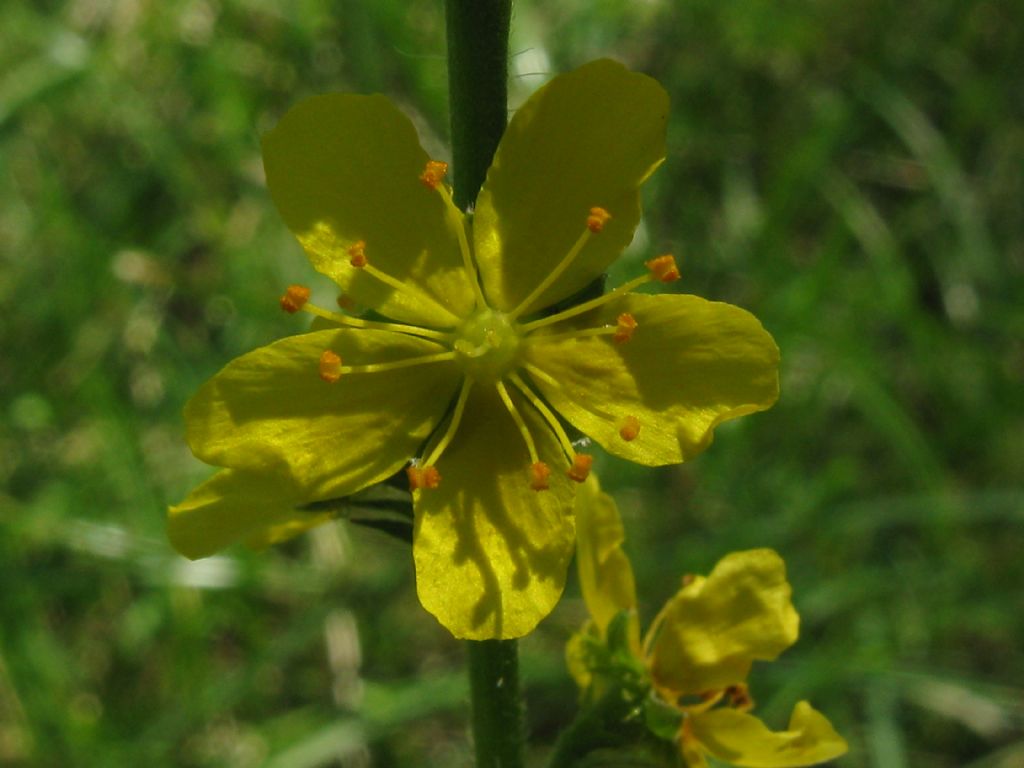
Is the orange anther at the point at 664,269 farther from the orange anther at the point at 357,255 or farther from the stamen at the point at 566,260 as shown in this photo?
the orange anther at the point at 357,255

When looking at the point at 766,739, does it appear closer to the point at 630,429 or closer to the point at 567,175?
the point at 630,429

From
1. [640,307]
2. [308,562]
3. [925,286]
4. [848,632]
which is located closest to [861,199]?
[925,286]

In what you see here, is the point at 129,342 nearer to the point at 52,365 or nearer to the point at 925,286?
the point at 52,365

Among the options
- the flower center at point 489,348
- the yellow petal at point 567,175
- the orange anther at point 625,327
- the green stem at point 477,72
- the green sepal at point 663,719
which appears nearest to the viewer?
the green stem at point 477,72

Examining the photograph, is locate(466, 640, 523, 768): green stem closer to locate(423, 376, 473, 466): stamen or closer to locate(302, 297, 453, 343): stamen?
locate(423, 376, 473, 466): stamen

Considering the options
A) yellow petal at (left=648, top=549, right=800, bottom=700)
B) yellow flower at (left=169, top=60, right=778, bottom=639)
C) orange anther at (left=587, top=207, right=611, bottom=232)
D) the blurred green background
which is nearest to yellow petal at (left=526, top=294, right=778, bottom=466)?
yellow flower at (left=169, top=60, right=778, bottom=639)

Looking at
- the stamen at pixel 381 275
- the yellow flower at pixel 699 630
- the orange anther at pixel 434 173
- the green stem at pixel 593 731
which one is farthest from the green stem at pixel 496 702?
the orange anther at pixel 434 173

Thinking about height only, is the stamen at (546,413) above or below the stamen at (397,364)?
below
